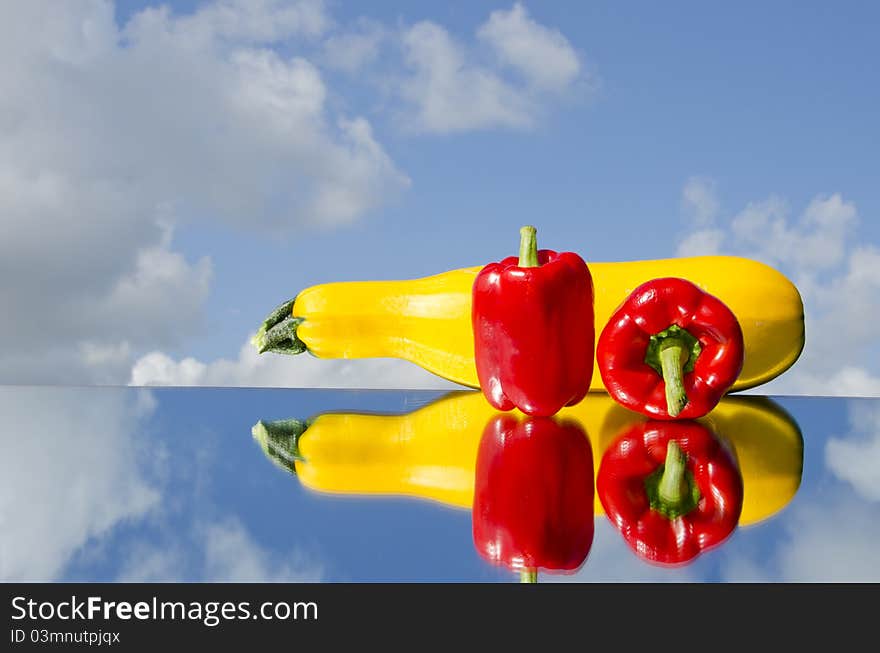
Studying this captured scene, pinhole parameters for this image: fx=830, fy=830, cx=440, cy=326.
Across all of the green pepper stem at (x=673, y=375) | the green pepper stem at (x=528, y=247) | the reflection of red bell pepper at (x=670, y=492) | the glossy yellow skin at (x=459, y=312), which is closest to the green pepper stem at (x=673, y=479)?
the reflection of red bell pepper at (x=670, y=492)

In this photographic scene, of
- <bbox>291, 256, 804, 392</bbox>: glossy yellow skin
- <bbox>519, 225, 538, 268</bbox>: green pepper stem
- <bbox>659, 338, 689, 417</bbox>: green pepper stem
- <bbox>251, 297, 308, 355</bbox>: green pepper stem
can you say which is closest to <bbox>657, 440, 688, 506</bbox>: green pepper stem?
<bbox>659, 338, 689, 417</bbox>: green pepper stem

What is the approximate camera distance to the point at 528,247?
1.72 metres

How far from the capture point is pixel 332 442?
1628mm

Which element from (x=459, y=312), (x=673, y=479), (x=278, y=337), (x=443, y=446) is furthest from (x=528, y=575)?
(x=278, y=337)

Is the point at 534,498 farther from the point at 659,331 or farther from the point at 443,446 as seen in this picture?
the point at 659,331

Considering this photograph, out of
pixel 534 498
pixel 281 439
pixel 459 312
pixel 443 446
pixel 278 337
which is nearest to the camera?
pixel 534 498

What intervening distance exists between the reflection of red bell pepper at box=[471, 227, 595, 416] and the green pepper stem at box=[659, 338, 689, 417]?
185 mm

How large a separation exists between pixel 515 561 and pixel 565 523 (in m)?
0.15

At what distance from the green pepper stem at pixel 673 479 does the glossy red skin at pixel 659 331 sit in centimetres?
31

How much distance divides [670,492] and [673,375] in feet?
1.71

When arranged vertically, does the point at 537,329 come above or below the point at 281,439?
above

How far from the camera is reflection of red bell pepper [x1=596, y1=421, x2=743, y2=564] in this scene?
0.93 meters

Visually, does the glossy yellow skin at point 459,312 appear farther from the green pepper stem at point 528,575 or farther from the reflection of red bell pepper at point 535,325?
the green pepper stem at point 528,575
